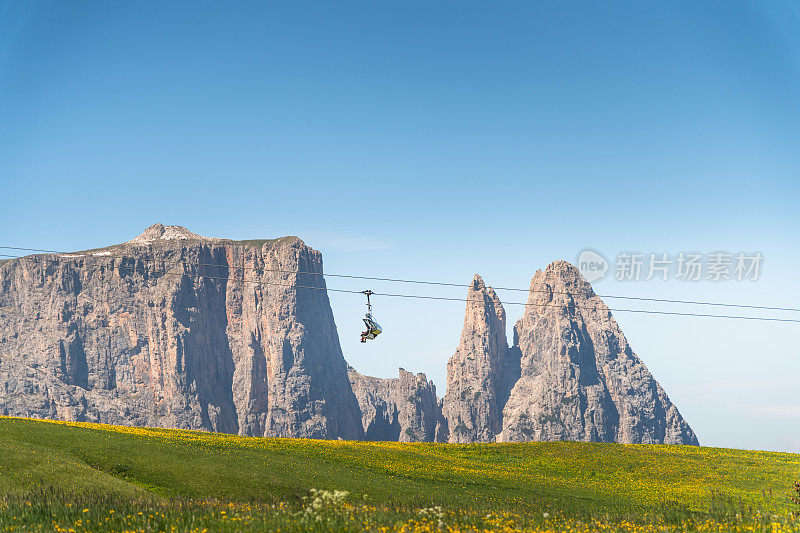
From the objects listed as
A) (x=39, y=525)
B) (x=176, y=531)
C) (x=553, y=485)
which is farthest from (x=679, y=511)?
(x=39, y=525)

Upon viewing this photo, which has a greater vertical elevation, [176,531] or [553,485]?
[176,531]

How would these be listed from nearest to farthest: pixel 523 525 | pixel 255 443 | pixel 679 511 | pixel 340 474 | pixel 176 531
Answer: pixel 176 531 < pixel 523 525 < pixel 679 511 < pixel 340 474 < pixel 255 443

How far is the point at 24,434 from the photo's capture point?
3503 cm

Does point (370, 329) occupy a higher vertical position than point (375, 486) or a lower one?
higher

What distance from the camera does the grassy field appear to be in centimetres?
1700

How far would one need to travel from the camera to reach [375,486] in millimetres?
31562

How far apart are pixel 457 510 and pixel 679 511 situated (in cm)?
818

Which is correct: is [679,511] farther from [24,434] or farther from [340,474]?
[24,434]

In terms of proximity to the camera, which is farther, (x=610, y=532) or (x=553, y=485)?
(x=553, y=485)

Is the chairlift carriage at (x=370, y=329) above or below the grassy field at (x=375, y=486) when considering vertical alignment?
above

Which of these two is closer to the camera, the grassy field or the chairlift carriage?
the grassy field

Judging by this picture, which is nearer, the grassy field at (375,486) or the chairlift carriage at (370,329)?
the grassy field at (375,486)

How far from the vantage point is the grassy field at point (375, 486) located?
1700 cm

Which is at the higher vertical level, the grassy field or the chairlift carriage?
the chairlift carriage
